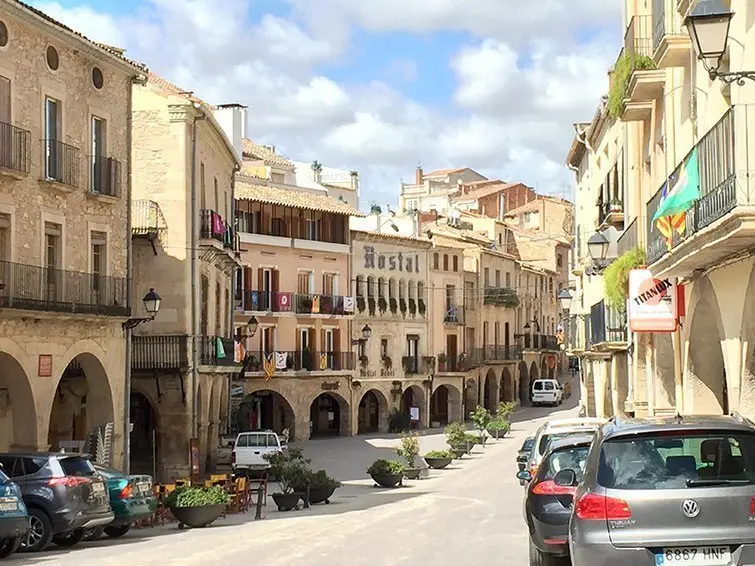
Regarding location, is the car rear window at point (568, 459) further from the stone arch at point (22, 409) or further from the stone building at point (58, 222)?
the stone arch at point (22, 409)

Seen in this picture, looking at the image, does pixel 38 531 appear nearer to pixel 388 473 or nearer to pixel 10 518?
pixel 10 518

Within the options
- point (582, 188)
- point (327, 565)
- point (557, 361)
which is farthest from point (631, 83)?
point (557, 361)

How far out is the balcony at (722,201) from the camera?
1278 cm

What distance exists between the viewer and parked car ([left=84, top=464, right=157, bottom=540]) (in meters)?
22.2

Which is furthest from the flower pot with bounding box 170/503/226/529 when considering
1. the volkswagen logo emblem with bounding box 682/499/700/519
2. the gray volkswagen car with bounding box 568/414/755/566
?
the volkswagen logo emblem with bounding box 682/499/700/519

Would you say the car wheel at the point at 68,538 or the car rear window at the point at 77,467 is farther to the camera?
the car wheel at the point at 68,538

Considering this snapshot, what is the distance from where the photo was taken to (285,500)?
96.7 ft

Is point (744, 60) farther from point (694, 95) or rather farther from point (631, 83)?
point (631, 83)

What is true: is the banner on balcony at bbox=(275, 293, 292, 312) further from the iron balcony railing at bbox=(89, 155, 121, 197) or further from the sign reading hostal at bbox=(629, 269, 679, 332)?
the sign reading hostal at bbox=(629, 269, 679, 332)

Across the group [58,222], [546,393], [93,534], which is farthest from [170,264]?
[546,393]

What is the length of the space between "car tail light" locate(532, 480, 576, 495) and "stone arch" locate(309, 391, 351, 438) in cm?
5080

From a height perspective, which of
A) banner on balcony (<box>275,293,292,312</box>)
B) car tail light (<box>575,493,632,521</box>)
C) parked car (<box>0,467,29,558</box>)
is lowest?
parked car (<box>0,467,29,558</box>)

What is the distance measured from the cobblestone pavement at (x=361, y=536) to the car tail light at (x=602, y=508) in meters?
6.36

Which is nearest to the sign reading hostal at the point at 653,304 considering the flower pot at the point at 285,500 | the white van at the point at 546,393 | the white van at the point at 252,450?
the flower pot at the point at 285,500
